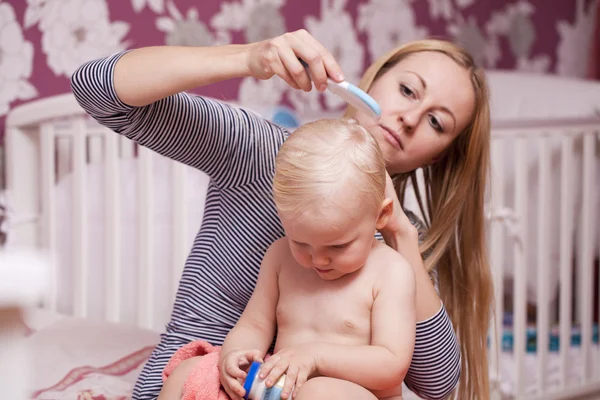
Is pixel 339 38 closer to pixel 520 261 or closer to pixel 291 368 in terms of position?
pixel 520 261

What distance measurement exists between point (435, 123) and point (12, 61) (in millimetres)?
1052

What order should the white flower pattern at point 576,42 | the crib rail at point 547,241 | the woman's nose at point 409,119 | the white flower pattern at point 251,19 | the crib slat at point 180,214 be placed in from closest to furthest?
the woman's nose at point 409,119, the crib slat at point 180,214, the crib rail at point 547,241, the white flower pattern at point 251,19, the white flower pattern at point 576,42

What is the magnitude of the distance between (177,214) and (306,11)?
906mm

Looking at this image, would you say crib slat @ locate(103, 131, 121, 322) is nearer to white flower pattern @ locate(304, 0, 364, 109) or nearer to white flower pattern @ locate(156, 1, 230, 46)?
white flower pattern @ locate(156, 1, 230, 46)

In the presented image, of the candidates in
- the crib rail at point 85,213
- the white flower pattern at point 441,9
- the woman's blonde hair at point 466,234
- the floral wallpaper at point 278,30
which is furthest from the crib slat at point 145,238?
the white flower pattern at point 441,9

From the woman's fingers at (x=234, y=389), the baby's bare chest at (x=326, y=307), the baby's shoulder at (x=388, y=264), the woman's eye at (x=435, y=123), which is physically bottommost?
the woman's fingers at (x=234, y=389)

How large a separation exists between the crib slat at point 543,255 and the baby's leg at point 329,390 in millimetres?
1197

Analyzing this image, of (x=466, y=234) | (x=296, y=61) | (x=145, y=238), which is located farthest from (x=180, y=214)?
(x=296, y=61)

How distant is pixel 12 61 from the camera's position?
1.78m

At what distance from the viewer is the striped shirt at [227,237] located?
1.01 m

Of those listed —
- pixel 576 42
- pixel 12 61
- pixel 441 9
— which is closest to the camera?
pixel 12 61

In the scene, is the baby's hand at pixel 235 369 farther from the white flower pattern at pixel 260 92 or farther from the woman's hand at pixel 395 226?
the white flower pattern at pixel 260 92

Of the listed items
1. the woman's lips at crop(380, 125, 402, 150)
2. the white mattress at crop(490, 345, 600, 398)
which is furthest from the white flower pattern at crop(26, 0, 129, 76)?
the white mattress at crop(490, 345, 600, 398)

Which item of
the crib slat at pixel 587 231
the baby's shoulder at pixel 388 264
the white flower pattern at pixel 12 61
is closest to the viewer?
the baby's shoulder at pixel 388 264
